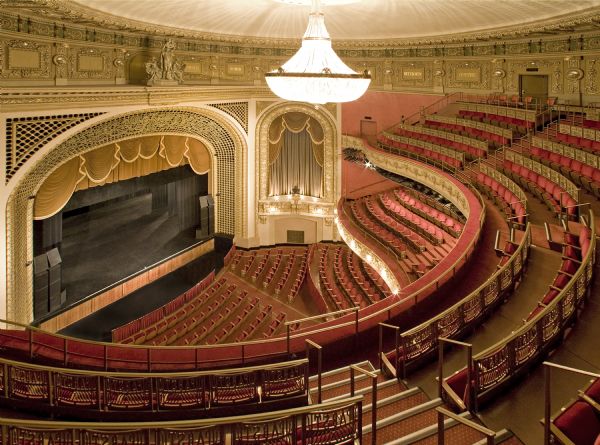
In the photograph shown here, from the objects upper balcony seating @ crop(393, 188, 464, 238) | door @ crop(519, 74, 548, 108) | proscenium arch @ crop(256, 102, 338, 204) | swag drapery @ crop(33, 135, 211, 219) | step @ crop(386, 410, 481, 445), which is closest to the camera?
step @ crop(386, 410, 481, 445)

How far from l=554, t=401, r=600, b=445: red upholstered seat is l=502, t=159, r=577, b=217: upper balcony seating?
16.7 feet

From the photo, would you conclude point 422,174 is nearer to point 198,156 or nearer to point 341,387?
point 198,156

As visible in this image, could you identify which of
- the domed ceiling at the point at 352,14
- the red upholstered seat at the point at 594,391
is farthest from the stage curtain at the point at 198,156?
the red upholstered seat at the point at 594,391

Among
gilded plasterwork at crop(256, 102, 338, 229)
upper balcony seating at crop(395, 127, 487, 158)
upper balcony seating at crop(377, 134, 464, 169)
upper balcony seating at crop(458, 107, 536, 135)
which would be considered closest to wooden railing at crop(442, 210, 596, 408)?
upper balcony seating at crop(377, 134, 464, 169)

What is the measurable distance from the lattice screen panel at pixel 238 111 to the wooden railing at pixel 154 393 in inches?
463

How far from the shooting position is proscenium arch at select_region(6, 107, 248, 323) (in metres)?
10.8

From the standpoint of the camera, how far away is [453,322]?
18.8 feet

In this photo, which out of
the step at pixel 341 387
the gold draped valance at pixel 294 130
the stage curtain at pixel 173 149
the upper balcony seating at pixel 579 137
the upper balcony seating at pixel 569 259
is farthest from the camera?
the gold draped valance at pixel 294 130

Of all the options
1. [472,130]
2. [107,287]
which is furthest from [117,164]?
[472,130]

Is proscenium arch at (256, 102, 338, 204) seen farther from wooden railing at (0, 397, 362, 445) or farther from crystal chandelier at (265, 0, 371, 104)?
wooden railing at (0, 397, 362, 445)

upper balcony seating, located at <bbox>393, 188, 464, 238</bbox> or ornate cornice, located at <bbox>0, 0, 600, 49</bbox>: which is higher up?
A: ornate cornice, located at <bbox>0, 0, 600, 49</bbox>

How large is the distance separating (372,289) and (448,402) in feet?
28.9

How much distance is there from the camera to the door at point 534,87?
14.1m

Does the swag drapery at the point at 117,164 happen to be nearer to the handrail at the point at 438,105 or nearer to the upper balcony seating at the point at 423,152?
the upper balcony seating at the point at 423,152
